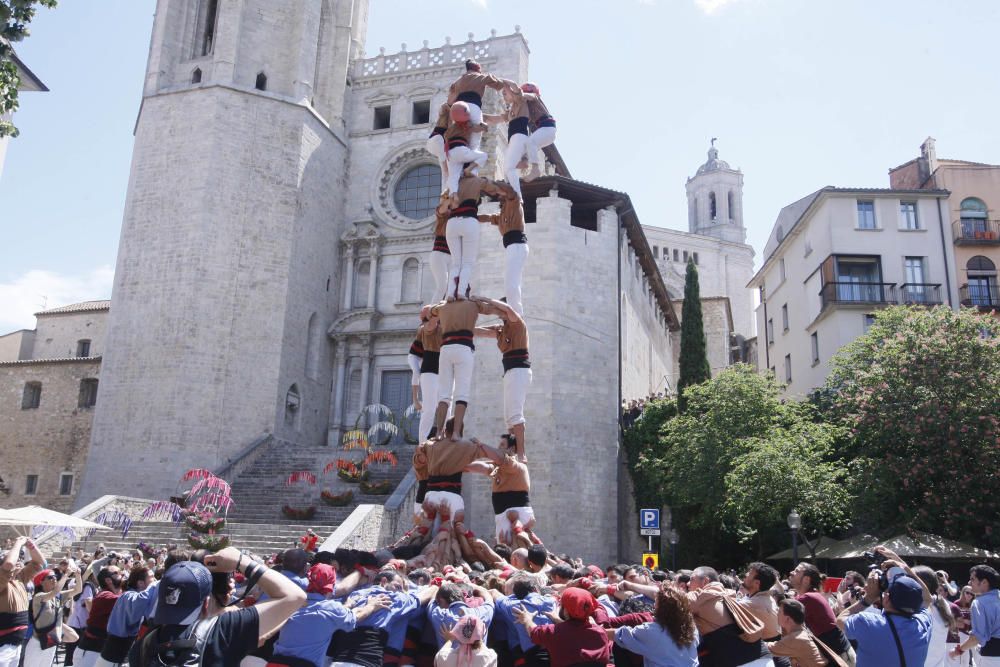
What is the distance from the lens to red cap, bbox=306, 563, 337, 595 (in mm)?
5891

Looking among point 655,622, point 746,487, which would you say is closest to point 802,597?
point 655,622

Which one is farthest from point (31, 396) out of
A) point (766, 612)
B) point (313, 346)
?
point (766, 612)

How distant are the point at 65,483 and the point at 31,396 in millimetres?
4550

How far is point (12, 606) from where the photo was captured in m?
7.80

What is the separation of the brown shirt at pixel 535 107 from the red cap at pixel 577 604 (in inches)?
511

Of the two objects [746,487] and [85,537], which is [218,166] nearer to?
[85,537]

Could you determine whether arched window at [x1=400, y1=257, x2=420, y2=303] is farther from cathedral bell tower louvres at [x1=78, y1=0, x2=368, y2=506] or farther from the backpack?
the backpack

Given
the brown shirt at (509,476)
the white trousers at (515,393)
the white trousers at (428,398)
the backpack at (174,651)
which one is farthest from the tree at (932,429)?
the backpack at (174,651)

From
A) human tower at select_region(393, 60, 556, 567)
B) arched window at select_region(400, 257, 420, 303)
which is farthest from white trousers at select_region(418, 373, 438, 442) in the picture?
arched window at select_region(400, 257, 420, 303)

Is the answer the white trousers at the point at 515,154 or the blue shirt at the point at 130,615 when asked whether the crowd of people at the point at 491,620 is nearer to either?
the blue shirt at the point at 130,615

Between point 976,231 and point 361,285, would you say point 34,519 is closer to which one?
point 361,285

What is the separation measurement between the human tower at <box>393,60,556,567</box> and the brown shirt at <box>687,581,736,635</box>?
28.4 feet

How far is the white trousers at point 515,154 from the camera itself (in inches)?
665

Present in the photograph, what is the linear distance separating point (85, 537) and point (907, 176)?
1405 inches
